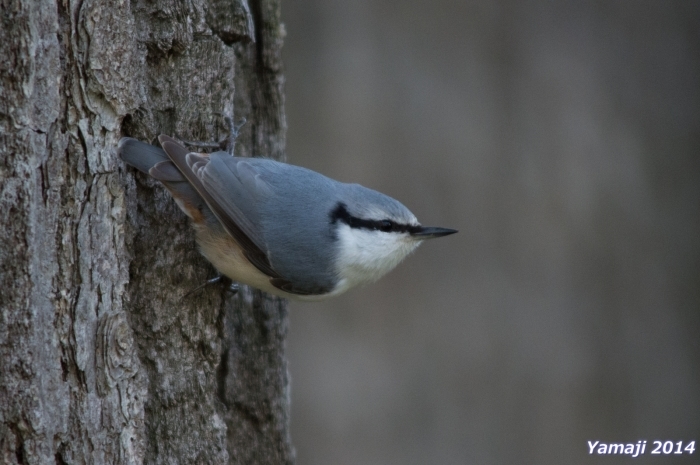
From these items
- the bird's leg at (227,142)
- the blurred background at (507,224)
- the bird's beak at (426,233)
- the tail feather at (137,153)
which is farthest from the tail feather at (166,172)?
the blurred background at (507,224)

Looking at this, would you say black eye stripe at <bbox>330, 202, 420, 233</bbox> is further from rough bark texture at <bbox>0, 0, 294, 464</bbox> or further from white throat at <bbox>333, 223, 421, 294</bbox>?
rough bark texture at <bbox>0, 0, 294, 464</bbox>

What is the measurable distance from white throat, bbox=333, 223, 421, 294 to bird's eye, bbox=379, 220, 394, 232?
1 centimetres

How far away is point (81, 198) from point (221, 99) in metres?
0.57

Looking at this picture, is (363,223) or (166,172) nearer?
(166,172)

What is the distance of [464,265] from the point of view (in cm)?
301

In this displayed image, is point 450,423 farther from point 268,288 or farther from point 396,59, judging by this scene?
point 396,59

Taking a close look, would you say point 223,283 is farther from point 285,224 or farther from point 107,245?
point 107,245

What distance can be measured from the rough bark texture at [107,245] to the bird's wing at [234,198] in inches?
4.0

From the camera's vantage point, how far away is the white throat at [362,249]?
92.1 inches

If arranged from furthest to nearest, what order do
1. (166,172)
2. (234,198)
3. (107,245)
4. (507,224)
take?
1. (507,224)
2. (234,198)
3. (166,172)
4. (107,245)

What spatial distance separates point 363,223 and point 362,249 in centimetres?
9

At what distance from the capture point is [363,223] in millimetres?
2334

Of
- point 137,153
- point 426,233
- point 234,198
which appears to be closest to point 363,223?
point 426,233

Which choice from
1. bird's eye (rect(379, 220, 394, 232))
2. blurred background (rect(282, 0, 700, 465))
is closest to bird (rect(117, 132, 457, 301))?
bird's eye (rect(379, 220, 394, 232))
